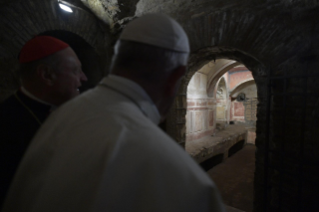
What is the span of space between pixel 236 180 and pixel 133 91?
244 inches

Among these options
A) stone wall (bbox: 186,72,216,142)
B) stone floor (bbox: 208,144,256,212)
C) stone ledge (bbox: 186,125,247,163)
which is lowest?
stone floor (bbox: 208,144,256,212)

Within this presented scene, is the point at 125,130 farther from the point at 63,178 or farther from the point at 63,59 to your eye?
the point at 63,59

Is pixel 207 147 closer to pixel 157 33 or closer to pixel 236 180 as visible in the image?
pixel 236 180

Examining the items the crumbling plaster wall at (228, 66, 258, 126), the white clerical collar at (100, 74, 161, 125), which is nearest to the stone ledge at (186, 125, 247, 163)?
the white clerical collar at (100, 74, 161, 125)

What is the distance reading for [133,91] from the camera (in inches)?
23.4

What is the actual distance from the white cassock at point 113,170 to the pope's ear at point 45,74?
2.62 feet

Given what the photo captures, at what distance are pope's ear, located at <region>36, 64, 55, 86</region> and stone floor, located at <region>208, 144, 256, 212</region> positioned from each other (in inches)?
156

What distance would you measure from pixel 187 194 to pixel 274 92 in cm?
272

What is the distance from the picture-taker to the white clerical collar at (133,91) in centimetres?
59

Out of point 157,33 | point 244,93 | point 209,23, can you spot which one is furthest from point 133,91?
point 244,93

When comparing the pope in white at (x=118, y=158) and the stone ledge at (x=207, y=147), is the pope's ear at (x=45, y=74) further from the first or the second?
the stone ledge at (x=207, y=147)

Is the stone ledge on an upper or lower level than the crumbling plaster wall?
lower

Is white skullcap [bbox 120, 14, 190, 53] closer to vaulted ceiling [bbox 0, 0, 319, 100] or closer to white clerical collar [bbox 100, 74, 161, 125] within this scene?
white clerical collar [bbox 100, 74, 161, 125]

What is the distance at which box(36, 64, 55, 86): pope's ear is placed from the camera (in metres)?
1.18
